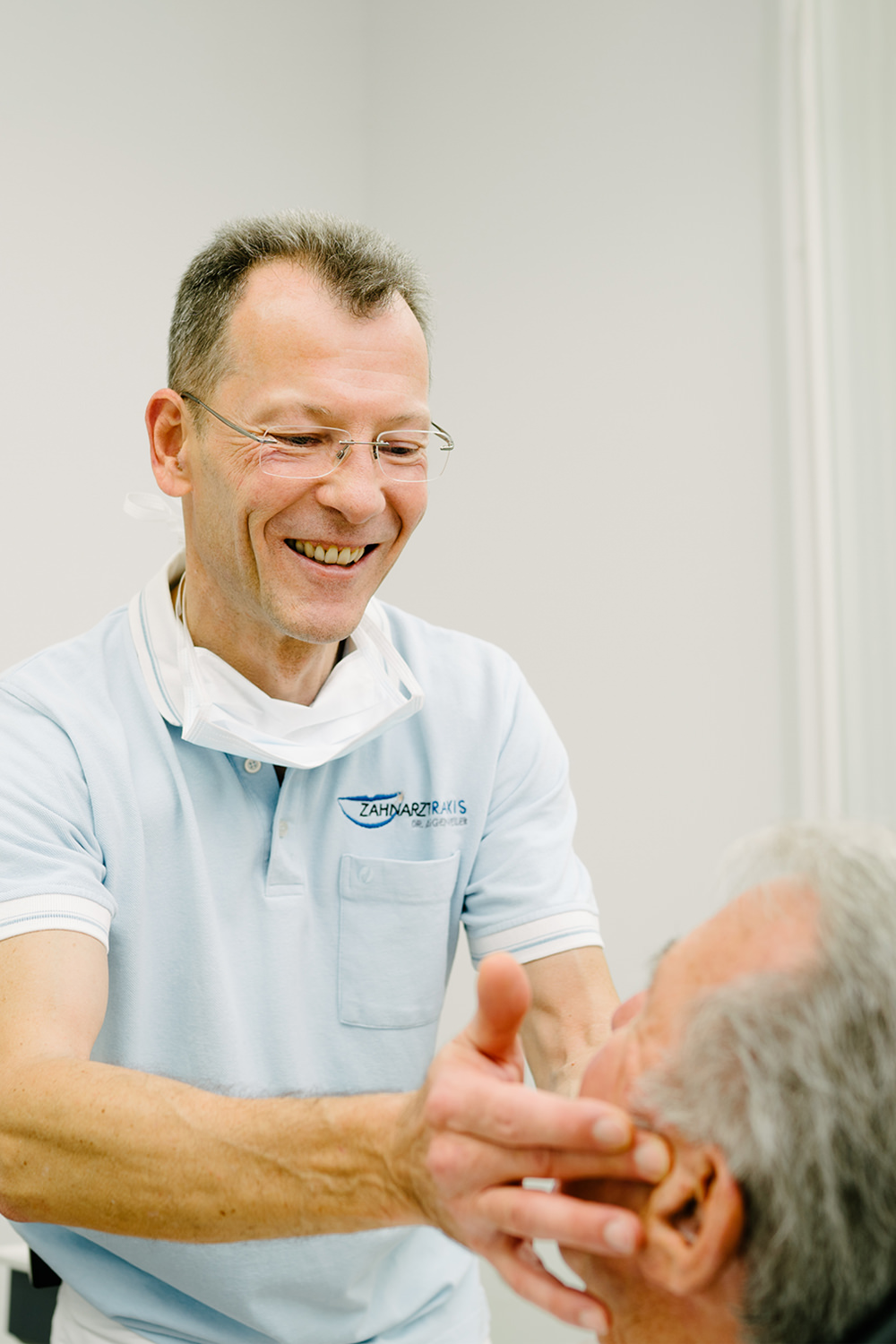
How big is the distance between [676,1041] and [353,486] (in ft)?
2.76

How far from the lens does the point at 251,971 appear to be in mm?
1395

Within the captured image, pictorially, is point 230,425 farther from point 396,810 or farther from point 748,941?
point 748,941

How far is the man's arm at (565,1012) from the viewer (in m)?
1.40

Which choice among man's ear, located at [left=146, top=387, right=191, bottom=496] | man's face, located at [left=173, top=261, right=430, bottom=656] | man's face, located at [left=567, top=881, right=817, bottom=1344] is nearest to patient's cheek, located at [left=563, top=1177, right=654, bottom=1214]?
man's face, located at [left=567, top=881, right=817, bottom=1344]

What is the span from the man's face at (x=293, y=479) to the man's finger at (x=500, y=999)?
2.36 ft

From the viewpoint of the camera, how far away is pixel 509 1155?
765 millimetres

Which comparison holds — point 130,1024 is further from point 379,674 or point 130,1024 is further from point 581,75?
point 581,75

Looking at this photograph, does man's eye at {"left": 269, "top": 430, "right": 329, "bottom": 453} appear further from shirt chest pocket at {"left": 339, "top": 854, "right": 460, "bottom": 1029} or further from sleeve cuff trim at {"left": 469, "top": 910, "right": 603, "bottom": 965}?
sleeve cuff trim at {"left": 469, "top": 910, "right": 603, "bottom": 965}

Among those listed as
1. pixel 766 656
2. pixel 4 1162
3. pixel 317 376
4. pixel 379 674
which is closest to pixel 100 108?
pixel 317 376

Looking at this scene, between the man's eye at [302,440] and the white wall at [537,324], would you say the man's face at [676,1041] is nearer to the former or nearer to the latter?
the man's eye at [302,440]

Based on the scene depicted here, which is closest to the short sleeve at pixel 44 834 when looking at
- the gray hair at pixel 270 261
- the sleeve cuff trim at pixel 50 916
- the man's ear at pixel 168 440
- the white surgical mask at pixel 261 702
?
the sleeve cuff trim at pixel 50 916

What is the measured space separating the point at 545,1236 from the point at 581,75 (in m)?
2.77

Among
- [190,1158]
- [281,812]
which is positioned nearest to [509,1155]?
[190,1158]

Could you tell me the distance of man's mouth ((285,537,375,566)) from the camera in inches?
57.8
